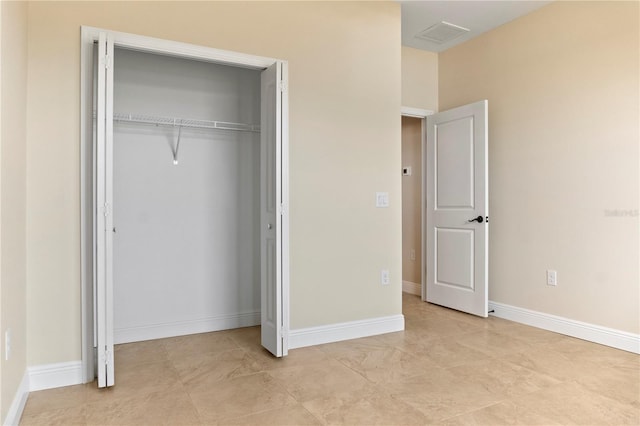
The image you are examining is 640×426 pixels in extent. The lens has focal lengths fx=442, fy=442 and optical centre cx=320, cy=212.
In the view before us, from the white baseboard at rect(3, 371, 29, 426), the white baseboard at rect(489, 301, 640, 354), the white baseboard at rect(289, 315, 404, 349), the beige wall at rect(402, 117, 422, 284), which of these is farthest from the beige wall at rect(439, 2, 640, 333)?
the white baseboard at rect(3, 371, 29, 426)

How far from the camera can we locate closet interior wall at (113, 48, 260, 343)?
3.49m

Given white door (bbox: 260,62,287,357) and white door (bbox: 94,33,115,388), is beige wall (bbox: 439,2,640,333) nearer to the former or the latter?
white door (bbox: 260,62,287,357)

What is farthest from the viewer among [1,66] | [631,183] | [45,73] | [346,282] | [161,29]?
[346,282]

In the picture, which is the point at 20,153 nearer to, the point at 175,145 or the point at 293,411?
the point at 175,145

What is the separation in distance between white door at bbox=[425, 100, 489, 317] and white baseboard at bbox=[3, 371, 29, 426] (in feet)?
11.8

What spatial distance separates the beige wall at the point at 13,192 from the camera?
192 centimetres

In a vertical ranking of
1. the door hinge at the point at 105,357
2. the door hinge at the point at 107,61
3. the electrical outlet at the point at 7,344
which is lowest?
the door hinge at the point at 105,357

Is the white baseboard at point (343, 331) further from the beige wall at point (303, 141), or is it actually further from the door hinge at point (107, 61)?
the door hinge at point (107, 61)

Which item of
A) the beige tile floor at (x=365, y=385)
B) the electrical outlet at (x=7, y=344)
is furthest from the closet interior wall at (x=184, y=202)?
the electrical outlet at (x=7, y=344)

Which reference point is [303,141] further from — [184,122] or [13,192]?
[13,192]

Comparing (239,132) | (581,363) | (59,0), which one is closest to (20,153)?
(59,0)

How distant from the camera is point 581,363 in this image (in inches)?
117

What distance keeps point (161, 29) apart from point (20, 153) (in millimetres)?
1191

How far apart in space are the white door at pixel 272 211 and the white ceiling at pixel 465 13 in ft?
5.01
